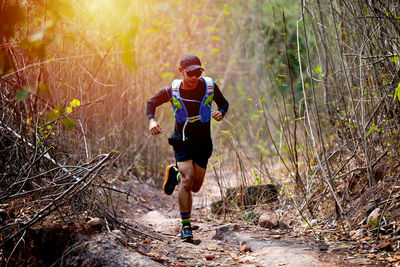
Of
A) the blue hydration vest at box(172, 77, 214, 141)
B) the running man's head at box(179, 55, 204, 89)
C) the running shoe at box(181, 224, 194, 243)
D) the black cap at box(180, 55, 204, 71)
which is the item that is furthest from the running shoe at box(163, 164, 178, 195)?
the black cap at box(180, 55, 204, 71)

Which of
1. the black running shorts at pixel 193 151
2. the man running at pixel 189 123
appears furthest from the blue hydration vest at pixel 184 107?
the black running shorts at pixel 193 151

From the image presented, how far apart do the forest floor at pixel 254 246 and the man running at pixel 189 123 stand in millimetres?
383

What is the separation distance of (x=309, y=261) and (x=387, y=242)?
66 cm

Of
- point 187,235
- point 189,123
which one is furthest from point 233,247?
point 189,123

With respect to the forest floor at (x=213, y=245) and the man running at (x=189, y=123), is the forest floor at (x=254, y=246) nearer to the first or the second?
the forest floor at (x=213, y=245)

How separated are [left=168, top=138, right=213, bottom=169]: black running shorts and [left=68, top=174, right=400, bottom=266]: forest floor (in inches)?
28.7

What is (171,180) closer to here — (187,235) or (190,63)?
(187,235)

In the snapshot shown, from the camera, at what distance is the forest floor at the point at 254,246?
132 inches

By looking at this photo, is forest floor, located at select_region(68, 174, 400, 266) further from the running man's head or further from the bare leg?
the running man's head

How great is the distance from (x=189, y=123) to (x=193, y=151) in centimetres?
29

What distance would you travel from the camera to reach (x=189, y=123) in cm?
442

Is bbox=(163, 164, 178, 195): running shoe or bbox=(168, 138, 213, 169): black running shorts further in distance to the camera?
bbox=(163, 164, 178, 195): running shoe

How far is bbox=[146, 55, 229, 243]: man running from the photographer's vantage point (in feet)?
14.1

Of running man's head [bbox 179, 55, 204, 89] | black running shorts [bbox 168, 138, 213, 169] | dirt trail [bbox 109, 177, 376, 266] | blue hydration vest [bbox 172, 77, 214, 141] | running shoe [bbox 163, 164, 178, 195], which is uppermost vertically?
running man's head [bbox 179, 55, 204, 89]
